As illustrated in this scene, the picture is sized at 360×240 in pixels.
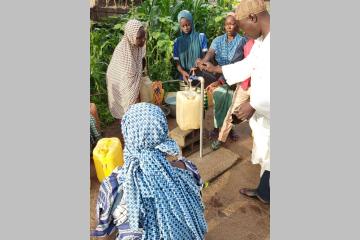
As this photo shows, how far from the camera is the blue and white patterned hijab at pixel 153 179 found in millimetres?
2078

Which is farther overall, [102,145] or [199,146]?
[199,146]

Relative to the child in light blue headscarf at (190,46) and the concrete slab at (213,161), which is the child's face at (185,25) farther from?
the concrete slab at (213,161)

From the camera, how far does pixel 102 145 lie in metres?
3.35

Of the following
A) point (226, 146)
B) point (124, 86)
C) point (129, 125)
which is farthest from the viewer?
point (226, 146)

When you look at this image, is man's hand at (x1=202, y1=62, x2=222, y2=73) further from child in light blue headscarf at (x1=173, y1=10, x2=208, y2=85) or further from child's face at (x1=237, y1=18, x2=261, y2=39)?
child's face at (x1=237, y1=18, x2=261, y2=39)

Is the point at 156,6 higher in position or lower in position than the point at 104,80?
higher

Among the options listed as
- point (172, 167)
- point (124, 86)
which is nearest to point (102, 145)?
point (124, 86)

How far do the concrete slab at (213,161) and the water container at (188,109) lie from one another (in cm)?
35

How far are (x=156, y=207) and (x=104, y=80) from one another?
1.93m

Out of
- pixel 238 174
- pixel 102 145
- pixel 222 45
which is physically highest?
pixel 222 45

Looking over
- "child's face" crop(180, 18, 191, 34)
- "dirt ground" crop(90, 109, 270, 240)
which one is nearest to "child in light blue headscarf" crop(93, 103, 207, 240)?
"dirt ground" crop(90, 109, 270, 240)

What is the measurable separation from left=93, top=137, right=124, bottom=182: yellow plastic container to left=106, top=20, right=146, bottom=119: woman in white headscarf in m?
0.49

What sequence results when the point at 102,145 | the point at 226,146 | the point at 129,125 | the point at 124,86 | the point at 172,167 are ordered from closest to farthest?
the point at 129,125 → the point at 172,167 → the point at 102,145 → the point at 124,86 → the point at 226,146
